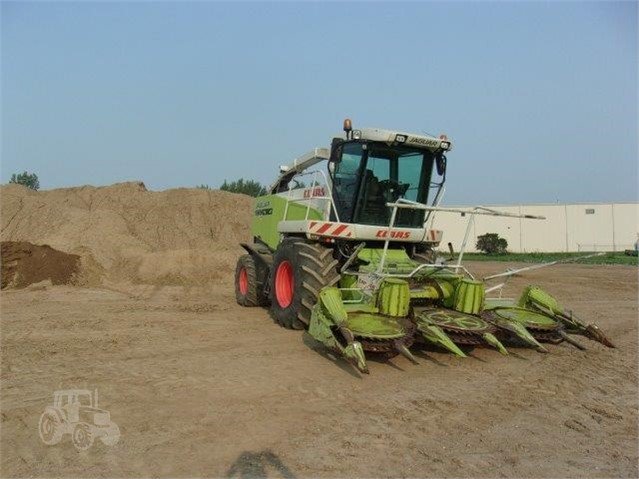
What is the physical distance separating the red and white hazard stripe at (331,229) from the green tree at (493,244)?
30.5 meters

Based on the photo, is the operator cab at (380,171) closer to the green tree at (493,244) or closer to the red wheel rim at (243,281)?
the red wheel rim at (243,281)

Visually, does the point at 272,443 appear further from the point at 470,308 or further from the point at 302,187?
the point at 302,187

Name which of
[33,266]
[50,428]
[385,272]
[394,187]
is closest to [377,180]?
[394,187]

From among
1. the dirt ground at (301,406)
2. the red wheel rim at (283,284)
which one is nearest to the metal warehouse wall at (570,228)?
the red wheel rim at (283,284)

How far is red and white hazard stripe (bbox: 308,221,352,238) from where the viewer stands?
727 centimetres

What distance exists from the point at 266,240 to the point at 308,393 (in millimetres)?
5870

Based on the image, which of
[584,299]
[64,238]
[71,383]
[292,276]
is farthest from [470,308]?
[64,238]

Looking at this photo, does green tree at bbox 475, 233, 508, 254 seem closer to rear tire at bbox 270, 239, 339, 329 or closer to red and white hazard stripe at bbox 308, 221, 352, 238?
rear tire at bbox 270, 239, 339, 329

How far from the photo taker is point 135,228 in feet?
65.0

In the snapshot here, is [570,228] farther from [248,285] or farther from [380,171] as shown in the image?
[380,171]

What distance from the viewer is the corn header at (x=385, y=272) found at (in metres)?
5.70

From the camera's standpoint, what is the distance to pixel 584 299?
12.0m

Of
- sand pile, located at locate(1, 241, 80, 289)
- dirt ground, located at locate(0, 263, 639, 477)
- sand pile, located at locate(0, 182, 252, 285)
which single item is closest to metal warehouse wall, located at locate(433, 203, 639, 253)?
sand pile, located at locate(0, 182, 252, 285)

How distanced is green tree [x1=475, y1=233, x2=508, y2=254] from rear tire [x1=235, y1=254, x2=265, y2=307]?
93.1 feet
